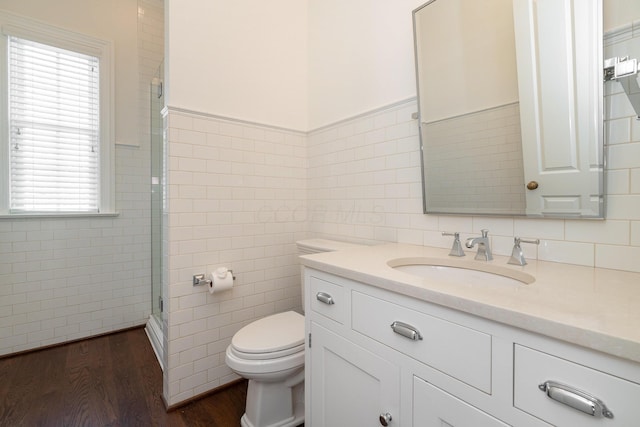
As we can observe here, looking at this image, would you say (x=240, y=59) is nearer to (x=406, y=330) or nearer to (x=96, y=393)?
(x=406, y=330)

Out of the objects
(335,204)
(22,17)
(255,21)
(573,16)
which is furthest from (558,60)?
(22,17)

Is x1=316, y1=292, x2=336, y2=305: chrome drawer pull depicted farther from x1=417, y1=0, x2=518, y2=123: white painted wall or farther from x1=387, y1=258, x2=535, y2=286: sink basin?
x1=417, y1=0, x2=518, y2=123: white painted wall

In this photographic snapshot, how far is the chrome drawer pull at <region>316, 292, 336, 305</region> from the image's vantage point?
106 cm

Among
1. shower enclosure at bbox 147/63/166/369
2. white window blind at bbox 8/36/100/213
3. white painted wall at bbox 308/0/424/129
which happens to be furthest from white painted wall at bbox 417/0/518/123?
white window blind at bbox 8/36/100/213

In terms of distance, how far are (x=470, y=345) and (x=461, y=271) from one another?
509 millimetres

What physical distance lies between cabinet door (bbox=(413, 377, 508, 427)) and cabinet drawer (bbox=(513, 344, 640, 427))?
0.10m

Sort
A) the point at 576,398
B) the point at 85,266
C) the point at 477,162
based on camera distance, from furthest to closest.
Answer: the point at 85,266
the point at 477,162
the point at 576,398

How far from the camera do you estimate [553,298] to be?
2.15ft

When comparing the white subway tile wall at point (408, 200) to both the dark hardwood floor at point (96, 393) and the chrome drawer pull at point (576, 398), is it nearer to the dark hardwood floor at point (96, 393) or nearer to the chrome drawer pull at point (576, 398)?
the chrome drawer pull at point (576, 398)

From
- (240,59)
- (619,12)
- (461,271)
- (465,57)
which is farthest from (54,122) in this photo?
(619,12)

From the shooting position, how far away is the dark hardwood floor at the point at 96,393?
1.49m

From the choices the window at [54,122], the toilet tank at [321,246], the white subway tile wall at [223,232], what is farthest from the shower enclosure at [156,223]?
the toilet tank at [321,246]

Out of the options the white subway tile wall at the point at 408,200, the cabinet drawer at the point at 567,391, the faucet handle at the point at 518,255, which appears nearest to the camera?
the cabinet drawer at the point at 567,391

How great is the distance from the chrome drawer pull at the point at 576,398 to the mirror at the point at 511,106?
69 centimetres
